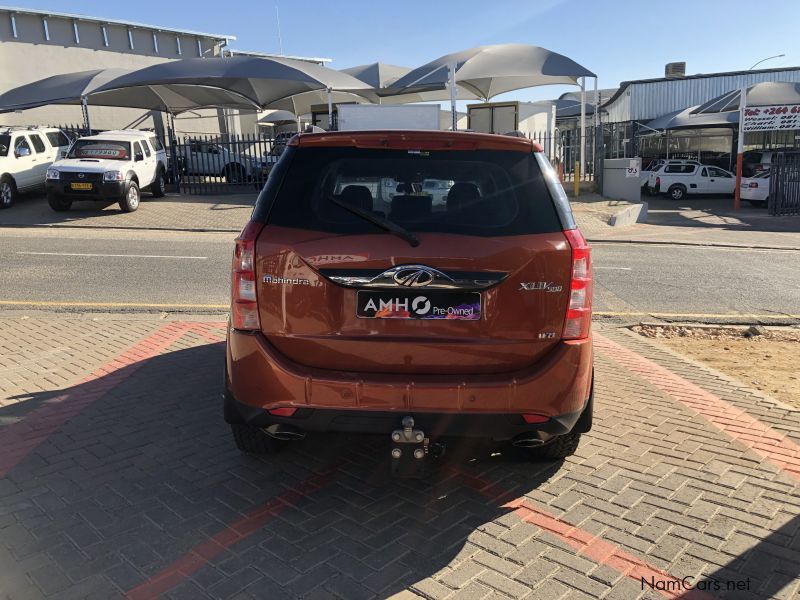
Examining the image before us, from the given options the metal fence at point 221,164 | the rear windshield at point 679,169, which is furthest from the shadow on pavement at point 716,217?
the metal fence at point 221,164

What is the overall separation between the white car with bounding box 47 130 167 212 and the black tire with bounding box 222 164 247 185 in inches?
181

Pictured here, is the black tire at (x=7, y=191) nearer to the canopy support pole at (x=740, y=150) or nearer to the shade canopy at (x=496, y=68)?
the shade canopy at (x=496, y=68)

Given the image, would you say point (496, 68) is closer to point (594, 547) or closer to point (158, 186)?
point (158, 186)

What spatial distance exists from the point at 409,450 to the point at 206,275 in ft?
24.1

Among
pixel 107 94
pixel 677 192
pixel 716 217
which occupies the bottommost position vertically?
pixel 716 217

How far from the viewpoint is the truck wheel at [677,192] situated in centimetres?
2864

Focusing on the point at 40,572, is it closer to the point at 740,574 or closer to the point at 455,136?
the point at 455,136

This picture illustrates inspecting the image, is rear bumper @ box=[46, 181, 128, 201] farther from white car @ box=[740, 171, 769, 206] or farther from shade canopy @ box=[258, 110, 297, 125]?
shade canopy @ box=[258, 110, 297, 125]

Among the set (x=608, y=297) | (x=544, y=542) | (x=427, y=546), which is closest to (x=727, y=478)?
(x=544, y=542)

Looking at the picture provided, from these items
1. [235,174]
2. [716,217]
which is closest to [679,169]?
[716,217]

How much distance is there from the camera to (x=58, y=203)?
664 inches

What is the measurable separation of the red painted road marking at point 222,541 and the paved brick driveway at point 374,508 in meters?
0.01

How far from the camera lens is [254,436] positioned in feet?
12.2

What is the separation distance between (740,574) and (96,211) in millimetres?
17917
